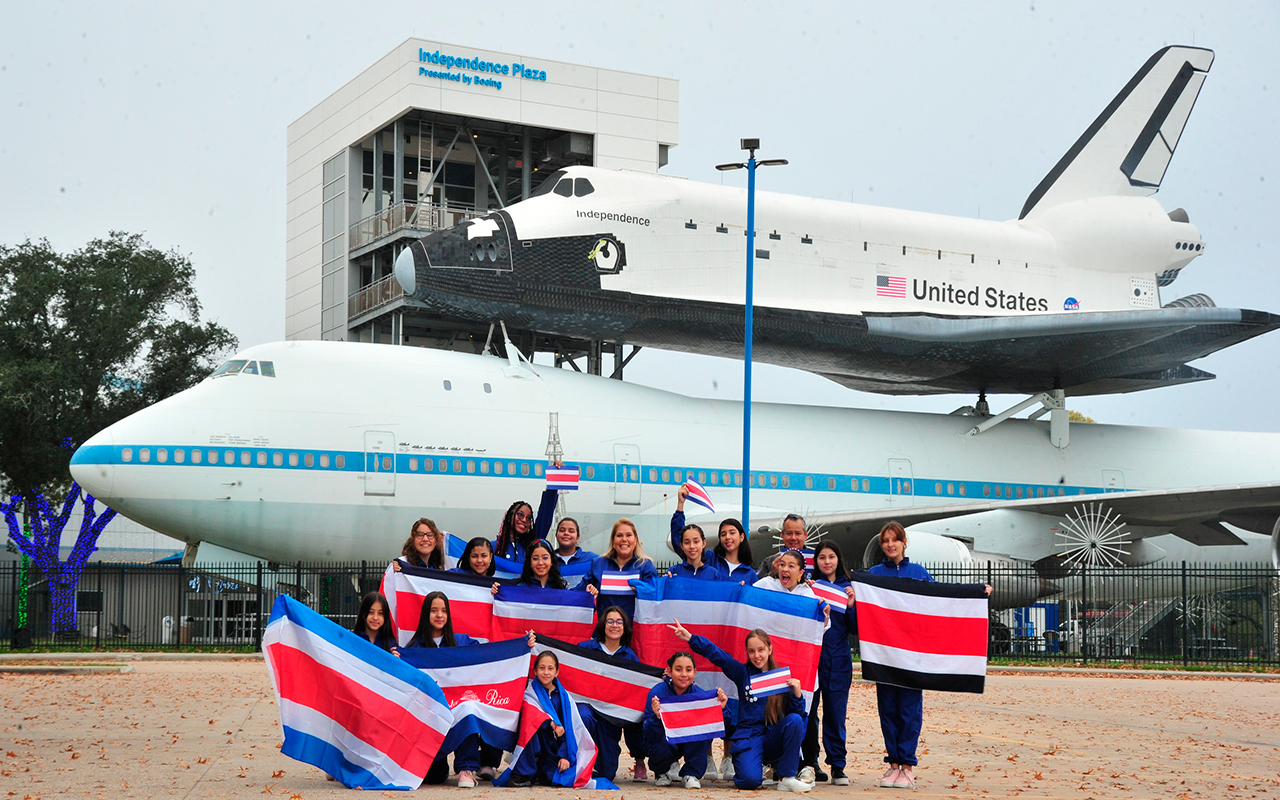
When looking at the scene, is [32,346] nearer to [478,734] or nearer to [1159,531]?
[1159,531]

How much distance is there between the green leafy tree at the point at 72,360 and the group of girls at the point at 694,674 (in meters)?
30.0

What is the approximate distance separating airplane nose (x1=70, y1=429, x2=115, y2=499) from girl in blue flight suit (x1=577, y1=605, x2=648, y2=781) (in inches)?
549

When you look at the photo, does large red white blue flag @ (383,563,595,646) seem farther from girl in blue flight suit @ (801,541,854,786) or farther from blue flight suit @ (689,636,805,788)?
girl in blue flight suit @ (801,541,854,786)

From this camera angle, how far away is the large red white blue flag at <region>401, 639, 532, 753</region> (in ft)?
29.7

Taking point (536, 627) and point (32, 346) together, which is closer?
point (536, 627)

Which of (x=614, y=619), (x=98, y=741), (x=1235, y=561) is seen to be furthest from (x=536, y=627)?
(x=1235, y=561)

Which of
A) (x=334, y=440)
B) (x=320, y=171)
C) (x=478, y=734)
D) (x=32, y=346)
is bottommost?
(x=478, y=734)

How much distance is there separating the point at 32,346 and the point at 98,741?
32034mm

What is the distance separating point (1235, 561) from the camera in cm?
3194

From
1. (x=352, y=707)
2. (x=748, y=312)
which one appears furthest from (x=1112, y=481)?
(x=352, y=707)

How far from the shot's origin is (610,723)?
9.34 metres

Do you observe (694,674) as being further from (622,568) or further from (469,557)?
(469,557)

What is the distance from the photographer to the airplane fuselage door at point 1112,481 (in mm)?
30594

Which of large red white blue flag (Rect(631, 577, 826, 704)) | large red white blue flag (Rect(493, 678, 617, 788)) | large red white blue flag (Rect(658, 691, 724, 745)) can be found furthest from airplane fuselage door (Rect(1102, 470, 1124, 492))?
large red white blue flag (Rect(493, 678, 617, 788))
